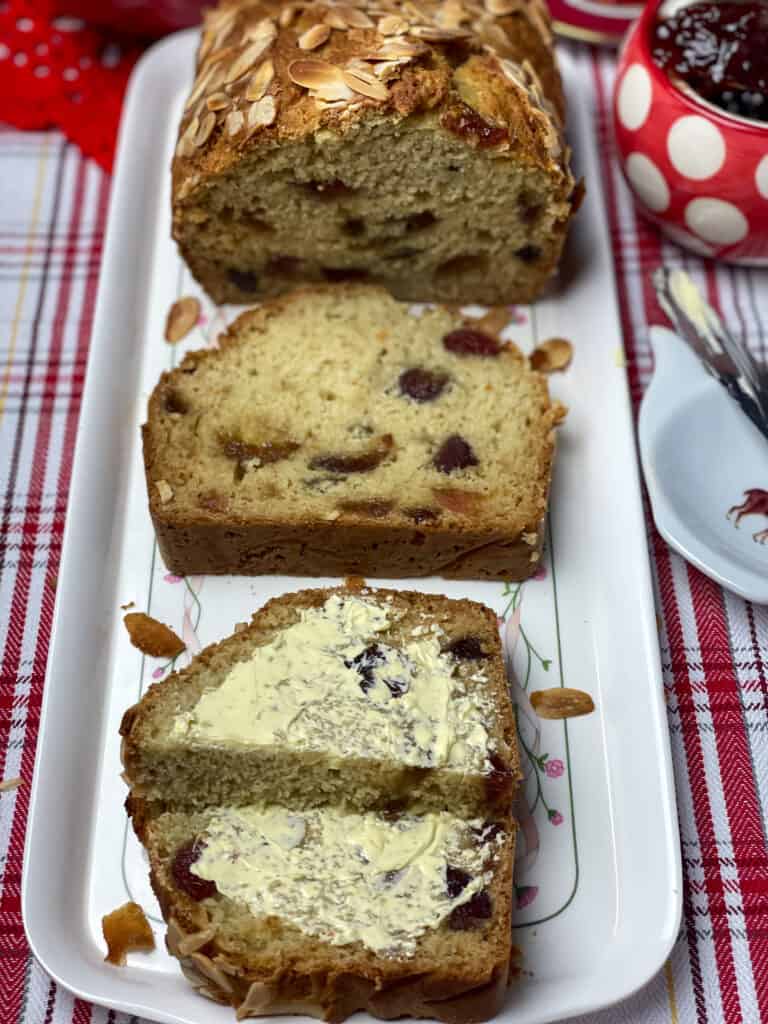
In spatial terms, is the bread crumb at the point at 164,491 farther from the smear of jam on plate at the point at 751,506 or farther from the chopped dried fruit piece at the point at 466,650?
the smear of jam on plate at the point at 751,506

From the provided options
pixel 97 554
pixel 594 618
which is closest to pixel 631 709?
pixel 594 618

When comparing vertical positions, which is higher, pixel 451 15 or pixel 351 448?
pixel 451 15

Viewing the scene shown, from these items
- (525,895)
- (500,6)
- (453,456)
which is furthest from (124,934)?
(500,6)

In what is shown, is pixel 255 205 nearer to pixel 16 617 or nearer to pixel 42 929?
pixel 16 617

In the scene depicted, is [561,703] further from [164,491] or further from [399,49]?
[399,49]

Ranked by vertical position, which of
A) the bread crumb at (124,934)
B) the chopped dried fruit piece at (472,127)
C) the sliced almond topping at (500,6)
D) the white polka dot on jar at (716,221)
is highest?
the sliced almond topping at (500,6)

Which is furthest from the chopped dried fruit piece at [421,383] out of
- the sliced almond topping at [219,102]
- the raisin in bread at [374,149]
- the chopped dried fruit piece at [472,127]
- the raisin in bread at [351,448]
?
the sliced almond topping at [219,102]

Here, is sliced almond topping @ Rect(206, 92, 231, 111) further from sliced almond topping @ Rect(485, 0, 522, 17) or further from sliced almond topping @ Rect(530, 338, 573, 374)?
sliced almond topping @ Rect(530, 338, 573, 374)

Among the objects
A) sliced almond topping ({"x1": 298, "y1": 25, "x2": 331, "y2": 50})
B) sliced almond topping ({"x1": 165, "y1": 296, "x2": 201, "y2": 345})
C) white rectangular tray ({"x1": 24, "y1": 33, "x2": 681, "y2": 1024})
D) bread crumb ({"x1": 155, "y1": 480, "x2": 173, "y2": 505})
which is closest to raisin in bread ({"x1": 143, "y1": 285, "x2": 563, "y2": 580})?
bread crumb ({"x1": 155, "y1": 480, "x2": 173, "y2": 505})
